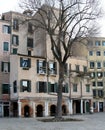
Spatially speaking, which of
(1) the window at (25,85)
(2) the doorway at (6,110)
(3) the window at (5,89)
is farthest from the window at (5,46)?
(2) the doorway at (6,110)

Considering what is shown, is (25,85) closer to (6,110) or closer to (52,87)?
(6,110)

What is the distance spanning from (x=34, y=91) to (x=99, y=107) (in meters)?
43.3

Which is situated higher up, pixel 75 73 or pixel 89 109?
pixel 75 73

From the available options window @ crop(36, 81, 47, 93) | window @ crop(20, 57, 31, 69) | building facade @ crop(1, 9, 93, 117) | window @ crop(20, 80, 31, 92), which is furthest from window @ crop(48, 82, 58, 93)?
window @ crop(20, 57, 31, 69)

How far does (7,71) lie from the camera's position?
62.2m

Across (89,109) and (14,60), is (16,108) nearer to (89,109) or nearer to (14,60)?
(14,60)

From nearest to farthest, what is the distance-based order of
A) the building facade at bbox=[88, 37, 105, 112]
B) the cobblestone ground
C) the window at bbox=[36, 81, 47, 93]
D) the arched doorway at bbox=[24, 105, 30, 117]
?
the cobblestone ground
the arched doorway at bbox=[24, 105, 30, 117]
the window at bbox=[36, 81, 47, 93]
the building facade at bbox=[88, 37, 105, 112]

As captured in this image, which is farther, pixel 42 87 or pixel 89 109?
pixel 89 109

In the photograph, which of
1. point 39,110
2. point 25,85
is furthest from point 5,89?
point 39,110

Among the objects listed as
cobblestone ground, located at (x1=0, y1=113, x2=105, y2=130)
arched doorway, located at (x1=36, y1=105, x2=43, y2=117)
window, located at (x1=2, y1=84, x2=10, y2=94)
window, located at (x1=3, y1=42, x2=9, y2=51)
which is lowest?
arched doorway, located at (x1=36, y1=105, x2=43, y2=117)

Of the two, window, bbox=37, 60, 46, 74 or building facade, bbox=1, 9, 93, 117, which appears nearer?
building facade, bbox=1, 9, 93, 117

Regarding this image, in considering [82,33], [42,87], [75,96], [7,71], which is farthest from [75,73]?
[82,33]

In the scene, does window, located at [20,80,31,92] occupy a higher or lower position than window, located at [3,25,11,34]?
lower

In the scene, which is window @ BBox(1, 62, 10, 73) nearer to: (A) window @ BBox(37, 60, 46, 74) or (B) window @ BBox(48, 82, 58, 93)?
(A) window @ BBox(37, 60, 46, 74)
